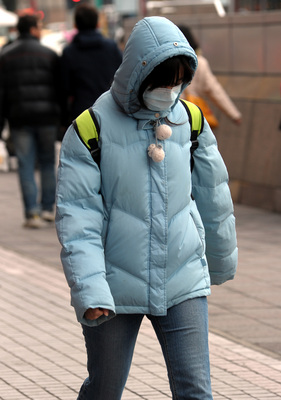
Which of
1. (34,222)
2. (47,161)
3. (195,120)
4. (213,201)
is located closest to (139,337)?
(213,201)

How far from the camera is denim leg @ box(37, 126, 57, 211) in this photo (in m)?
9.88

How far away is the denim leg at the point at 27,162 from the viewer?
987 cm

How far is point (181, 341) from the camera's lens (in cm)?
342

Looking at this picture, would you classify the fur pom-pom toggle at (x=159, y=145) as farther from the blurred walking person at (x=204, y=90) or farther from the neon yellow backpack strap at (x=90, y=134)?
the blurred walking person at (x=204, y=90)

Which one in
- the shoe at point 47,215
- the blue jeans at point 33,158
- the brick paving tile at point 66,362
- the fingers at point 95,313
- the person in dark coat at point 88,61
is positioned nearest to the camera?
the fingers at point 95,313

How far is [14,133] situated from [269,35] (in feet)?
9.34

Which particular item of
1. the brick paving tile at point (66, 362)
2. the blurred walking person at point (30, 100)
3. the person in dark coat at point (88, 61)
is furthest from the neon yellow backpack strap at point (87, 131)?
the blurred walking person at point (30, 100)

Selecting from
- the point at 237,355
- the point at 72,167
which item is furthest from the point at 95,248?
the point at 237,355

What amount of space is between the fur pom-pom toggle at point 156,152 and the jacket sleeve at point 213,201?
0.24 metres

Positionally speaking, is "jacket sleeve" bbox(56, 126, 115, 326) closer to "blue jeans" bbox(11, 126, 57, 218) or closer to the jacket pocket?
the jacket pocket

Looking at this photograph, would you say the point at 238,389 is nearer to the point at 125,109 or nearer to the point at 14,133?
Result: the point at 125,109

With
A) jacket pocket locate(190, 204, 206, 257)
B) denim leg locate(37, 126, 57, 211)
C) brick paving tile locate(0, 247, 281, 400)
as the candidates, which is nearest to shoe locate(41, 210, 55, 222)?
denim leg locate(37, 126, 57, 211)

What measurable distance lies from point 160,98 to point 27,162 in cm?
665

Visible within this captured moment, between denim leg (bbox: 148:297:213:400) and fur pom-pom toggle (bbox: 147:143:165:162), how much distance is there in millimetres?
471
